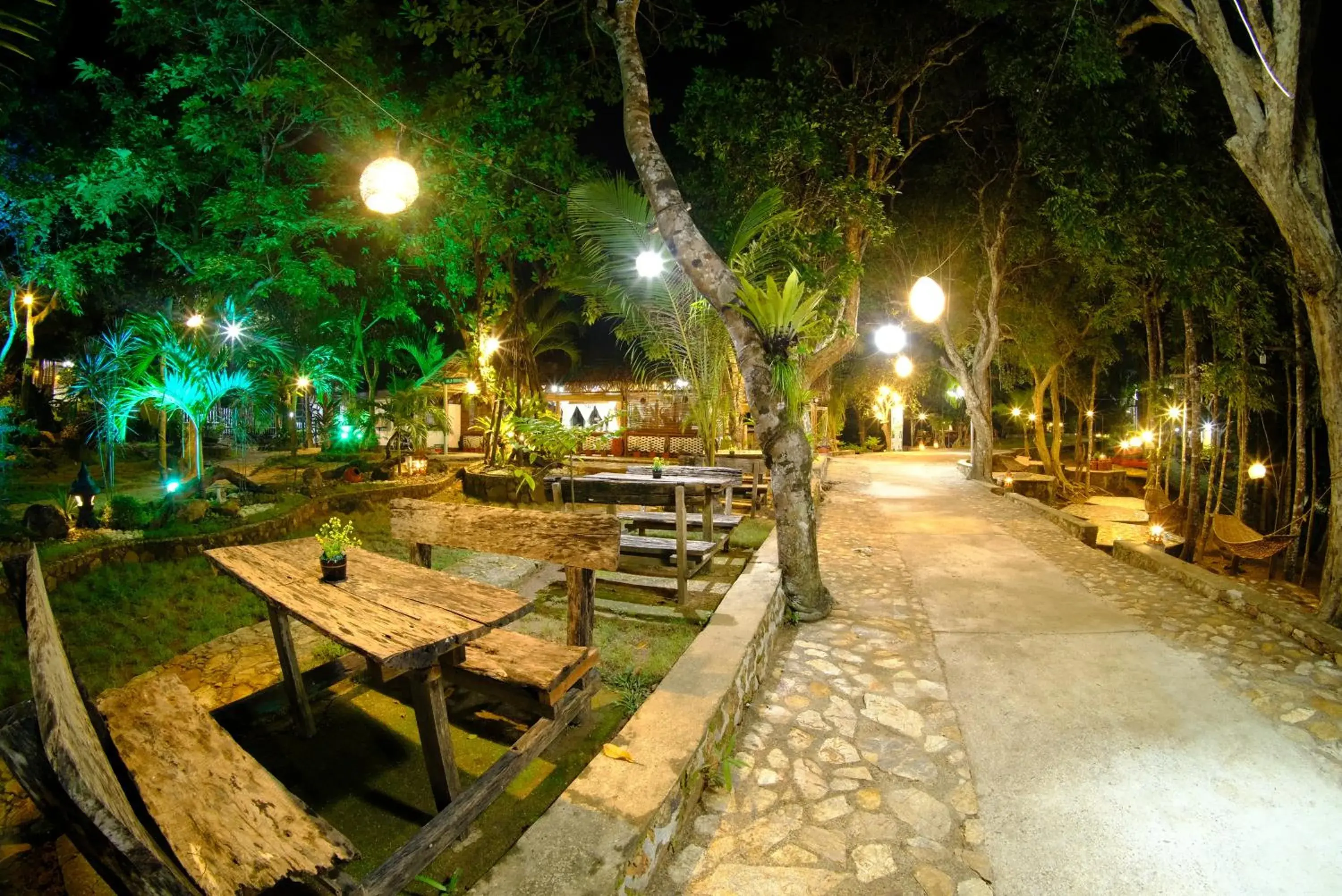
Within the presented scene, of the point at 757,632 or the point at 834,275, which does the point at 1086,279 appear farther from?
the point at 757,632

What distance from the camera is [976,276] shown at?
643 inches

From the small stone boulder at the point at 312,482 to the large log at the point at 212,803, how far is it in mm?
6965

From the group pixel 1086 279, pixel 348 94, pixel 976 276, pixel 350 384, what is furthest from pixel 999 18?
pixel 350 384

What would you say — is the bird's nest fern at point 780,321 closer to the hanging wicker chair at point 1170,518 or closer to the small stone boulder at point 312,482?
the small stone boulder at point 312,482

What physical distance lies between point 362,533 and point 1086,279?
15.2 meters

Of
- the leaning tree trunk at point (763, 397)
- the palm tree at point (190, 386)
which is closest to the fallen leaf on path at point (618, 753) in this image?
the leaning tree trunk at point (763, 397)

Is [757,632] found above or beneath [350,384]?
beneath

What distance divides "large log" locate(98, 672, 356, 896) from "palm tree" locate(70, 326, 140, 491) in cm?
674

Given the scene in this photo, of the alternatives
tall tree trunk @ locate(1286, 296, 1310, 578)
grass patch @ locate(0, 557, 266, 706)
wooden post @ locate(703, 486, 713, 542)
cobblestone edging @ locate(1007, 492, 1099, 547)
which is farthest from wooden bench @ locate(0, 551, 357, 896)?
tall tree trunk @ locate(1286, 296, 1310, 578)

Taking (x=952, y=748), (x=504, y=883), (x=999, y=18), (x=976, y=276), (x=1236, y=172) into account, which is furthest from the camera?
(x=976, y=276)

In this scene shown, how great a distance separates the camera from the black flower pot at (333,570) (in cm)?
285

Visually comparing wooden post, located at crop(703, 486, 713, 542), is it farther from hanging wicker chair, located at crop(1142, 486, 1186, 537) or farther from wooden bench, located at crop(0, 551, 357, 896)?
hanging wicker chair, located at crop(1142, 486, 1186, 537)

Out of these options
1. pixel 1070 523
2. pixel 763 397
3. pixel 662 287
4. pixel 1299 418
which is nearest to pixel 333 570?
pixel 763 397

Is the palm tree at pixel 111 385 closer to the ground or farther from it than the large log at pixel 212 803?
farther from it
